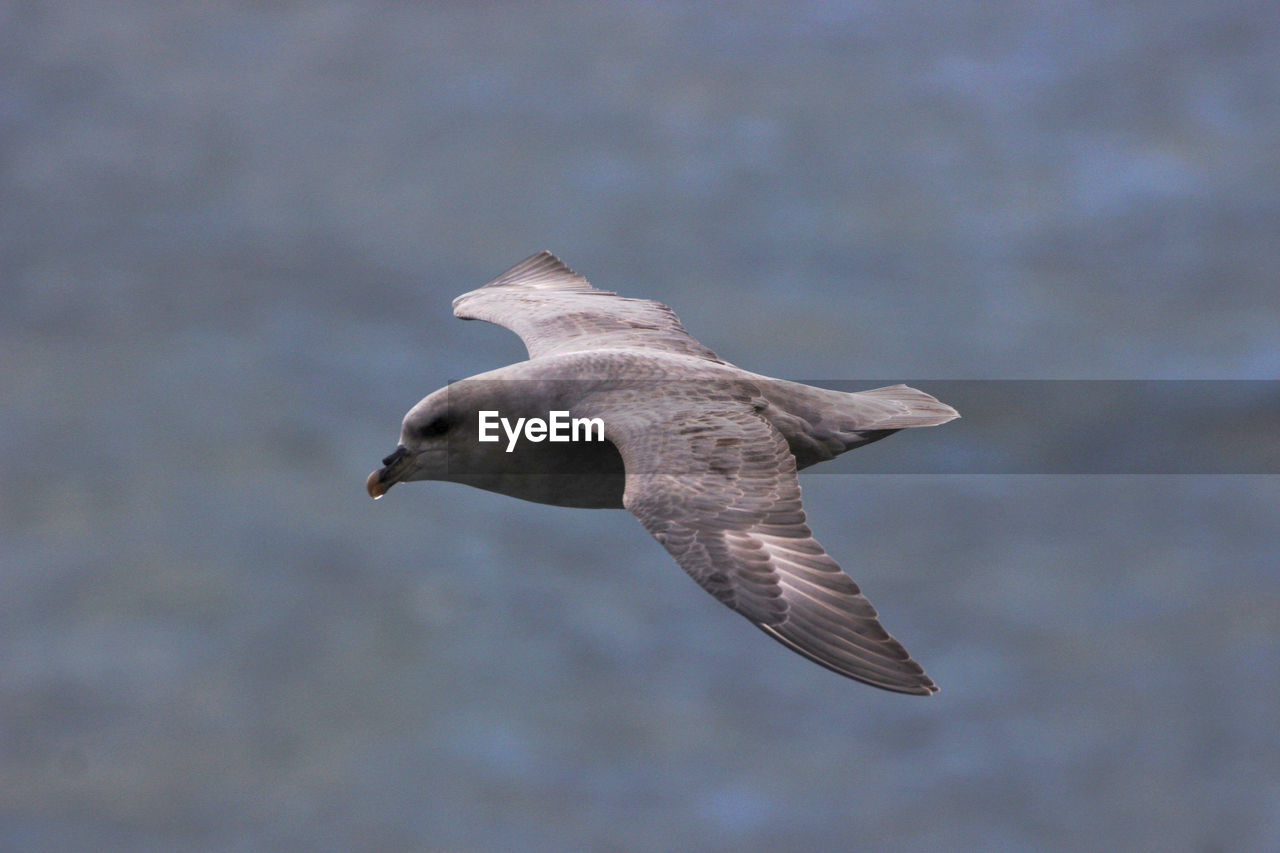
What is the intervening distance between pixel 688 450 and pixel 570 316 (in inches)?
132

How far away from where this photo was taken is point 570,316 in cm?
1346

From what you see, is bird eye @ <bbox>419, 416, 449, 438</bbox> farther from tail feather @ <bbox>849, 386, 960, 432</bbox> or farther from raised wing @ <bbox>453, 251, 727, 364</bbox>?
tail feather @ <bbox>849, 386, 960, 432</bbox>

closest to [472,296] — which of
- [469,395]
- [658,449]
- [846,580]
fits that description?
[469,395]

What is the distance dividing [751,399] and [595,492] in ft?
3.89

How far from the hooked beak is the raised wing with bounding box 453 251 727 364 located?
1531 mm

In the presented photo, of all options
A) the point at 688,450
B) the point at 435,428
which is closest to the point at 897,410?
the point at 688,450

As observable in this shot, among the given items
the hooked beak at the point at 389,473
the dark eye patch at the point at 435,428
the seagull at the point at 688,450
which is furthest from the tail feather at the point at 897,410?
the hooked beak at the point at 389,473

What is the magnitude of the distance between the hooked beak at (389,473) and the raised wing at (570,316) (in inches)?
60.3

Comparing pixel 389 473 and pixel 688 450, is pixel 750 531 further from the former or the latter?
pixel 389 473

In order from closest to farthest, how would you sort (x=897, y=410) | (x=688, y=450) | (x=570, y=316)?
(x=688, y=450) → (x=897, y=410) → (x=570, y=316)

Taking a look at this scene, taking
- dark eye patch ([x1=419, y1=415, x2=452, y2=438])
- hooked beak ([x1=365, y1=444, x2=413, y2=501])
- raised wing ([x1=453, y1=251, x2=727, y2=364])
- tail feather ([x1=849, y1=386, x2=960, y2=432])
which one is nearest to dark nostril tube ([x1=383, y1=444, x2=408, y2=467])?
hooked beak ([x1=365, y1=444, x2=413, y2=501])

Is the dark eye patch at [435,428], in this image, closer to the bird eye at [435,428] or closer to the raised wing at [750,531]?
the bird eye at [435,428]

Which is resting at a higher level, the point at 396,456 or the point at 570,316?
the point at 570,316

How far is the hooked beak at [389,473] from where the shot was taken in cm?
1127
